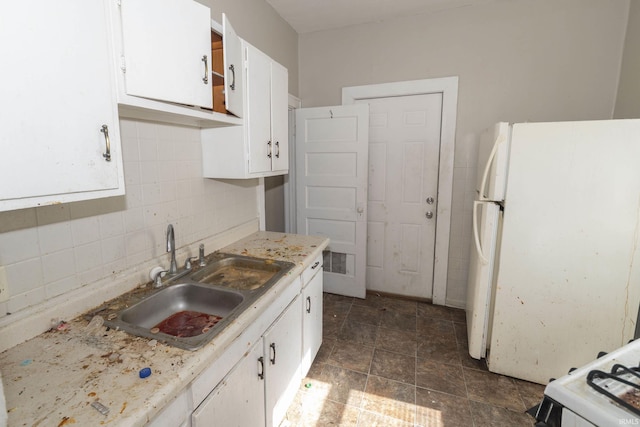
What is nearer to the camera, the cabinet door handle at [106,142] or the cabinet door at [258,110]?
the cabinet door handle at [106,142]

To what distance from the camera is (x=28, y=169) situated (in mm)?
743

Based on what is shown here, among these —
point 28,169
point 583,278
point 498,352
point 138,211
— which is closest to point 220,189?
point 138,211

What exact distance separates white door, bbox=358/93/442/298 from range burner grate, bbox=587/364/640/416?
2.18 metres

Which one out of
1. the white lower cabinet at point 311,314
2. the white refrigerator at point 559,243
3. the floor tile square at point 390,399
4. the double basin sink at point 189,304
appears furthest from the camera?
the white lower cabinet at point 311,314

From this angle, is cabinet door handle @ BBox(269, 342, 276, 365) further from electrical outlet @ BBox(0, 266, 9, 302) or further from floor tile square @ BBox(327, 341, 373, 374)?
electrical outlet @ BBox(0, 266, 9, 302)

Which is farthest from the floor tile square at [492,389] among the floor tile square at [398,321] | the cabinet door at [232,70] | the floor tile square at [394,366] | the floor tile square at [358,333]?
the cabinet door at [232,70]

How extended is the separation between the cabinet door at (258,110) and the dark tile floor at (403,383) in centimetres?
147

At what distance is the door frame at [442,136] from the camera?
2.69m

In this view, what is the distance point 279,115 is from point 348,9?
55.1 inches

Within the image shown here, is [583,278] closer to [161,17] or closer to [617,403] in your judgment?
[617,403]

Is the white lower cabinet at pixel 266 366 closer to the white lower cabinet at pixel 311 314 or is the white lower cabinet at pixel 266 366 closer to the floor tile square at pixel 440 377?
the white lower cabinet at pixel 311 314

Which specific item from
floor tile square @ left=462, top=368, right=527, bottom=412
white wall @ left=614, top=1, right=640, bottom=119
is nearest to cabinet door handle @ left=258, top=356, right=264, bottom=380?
floor tile square @ left=462, top=368, right=527, bottom=412

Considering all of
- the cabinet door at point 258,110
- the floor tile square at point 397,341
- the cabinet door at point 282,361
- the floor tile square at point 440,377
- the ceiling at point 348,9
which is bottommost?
the floor tile square at point 440,377

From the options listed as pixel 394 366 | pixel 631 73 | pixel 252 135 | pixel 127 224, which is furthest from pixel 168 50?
pixel 631 73
